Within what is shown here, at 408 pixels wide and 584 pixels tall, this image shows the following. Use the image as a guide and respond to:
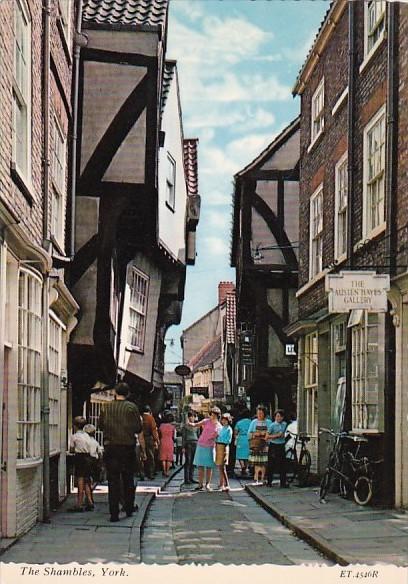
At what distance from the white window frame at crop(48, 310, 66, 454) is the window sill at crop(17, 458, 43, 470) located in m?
1.74

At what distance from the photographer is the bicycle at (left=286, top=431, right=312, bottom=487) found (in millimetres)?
15852

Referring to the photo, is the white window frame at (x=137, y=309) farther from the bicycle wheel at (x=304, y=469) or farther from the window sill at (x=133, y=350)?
the bicycle wheel at (x=304, y=469)

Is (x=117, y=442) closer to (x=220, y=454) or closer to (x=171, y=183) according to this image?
(x=220, y=454)

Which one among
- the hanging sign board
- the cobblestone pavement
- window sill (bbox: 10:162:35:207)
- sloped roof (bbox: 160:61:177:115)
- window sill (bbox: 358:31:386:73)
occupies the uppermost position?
sloped roof (bbox: 160:61:177:115)

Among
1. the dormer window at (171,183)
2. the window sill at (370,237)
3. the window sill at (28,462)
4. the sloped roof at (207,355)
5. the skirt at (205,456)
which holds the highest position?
the dormer window at (171,183)

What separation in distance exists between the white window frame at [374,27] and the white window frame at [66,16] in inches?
134

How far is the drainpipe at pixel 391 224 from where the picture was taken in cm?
1148

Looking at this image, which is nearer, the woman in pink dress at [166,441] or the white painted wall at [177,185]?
the white painted wall at [177,185]

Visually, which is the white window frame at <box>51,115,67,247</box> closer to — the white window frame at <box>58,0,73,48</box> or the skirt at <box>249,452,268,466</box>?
the white window frame at <box>58,0,73,48</box>

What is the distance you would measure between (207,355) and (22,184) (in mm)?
15615

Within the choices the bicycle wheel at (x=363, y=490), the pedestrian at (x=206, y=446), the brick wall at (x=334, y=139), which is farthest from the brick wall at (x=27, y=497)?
the pedestrian at (x=206, y=446)

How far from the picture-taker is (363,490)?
12.0 metres

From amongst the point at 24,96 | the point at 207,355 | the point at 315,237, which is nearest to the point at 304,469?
the point at 315,237

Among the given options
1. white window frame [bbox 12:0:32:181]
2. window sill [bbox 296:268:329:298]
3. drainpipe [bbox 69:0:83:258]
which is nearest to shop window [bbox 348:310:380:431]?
window sill [bbox 296:268:329:298]
